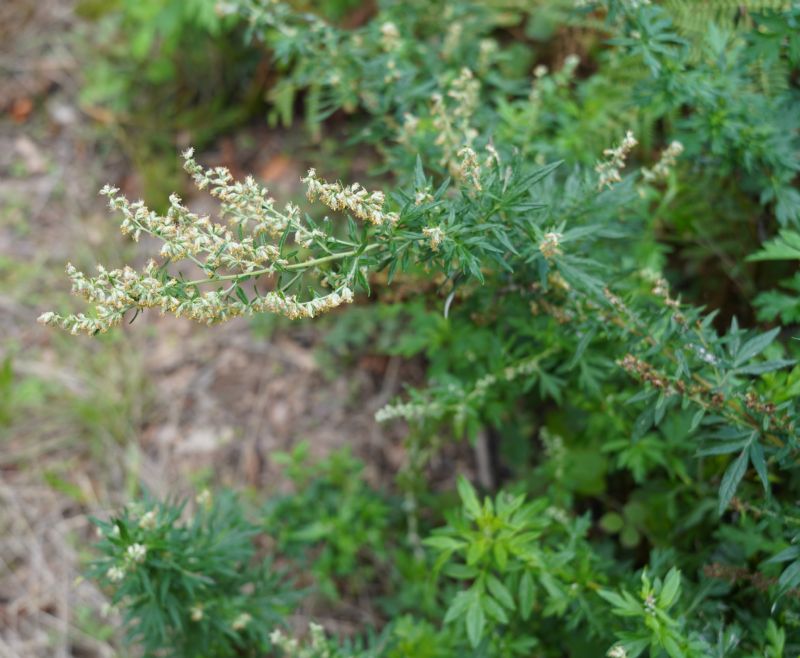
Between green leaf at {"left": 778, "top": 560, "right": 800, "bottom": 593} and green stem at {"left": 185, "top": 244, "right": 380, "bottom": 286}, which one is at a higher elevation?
green stem at {"left": 185, "top": 244, "right": 380, "bottom": 286}

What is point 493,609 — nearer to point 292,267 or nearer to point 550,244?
point 550,244

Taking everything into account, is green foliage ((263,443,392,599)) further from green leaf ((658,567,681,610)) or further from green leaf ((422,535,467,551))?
green leaf ((658,567,681,610))

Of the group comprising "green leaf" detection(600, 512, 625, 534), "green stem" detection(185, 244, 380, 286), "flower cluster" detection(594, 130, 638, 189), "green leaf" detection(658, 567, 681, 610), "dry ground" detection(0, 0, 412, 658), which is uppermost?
"flower cluster" detection(594, 130, 638, 189)

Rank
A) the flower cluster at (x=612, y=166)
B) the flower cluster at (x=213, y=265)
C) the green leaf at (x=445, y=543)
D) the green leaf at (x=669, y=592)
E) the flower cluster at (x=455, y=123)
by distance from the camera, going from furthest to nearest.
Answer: the flower cluster at (x=455, y=123), the green leaf at (x=445, y=543), the flower cluster at (x=612, y=166), the green leaf at (x=669, y=592), the flower cluster at (x=213, y=265)

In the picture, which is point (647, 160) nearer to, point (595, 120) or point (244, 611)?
point (595, 120)

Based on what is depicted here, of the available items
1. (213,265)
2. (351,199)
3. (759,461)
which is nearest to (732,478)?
(759,461)

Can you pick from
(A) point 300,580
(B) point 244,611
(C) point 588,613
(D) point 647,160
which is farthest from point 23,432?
(D) point 647,160

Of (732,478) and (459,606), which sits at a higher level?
(732,478)

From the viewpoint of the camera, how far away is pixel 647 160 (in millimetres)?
3480

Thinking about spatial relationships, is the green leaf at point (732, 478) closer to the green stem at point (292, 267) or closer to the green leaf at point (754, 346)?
the green leaf at point (754, 346)

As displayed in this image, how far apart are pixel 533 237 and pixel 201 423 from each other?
2440 millimetres

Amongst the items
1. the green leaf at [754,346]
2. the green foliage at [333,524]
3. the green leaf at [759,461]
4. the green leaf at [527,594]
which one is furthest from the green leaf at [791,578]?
the green foliage at [333,524]

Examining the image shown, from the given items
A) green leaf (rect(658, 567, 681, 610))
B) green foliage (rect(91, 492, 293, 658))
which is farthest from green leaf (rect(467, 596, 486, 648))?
green foliage (rect(91, 492, 293, 658))

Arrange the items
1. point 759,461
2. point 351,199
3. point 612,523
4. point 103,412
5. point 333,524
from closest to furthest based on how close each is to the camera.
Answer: point 351,199 → point 759,461 → point 612,523 → point 333,524 → point 103,412
